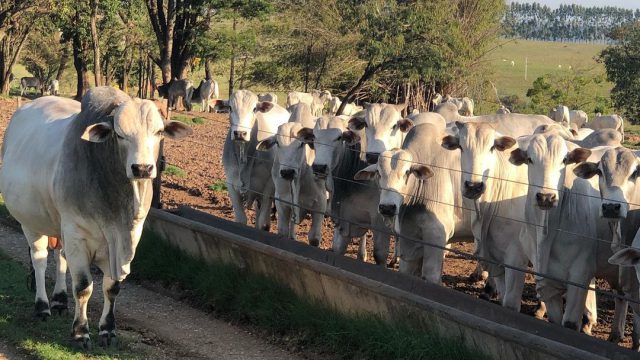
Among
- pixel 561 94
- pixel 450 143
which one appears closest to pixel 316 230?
pixel 450 143

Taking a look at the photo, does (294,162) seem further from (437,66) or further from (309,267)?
(437,66)

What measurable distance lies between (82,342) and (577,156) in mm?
4599

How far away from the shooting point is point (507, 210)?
31.3 ft

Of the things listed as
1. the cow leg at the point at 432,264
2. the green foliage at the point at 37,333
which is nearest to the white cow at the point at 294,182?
the cow leg at the point at 432,264

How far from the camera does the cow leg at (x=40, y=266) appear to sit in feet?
27.8

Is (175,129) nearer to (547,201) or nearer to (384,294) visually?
(384,294)

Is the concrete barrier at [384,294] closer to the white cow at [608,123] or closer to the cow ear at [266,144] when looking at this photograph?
the cow ear at [266,144]

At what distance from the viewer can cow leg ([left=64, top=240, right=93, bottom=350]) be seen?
303 inches

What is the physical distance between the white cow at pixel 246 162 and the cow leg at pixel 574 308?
4.92m

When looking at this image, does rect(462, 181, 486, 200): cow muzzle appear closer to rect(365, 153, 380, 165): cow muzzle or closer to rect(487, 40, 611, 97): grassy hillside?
rect(365, 153, 380, 165): cow muzzle

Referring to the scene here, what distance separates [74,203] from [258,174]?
5.25 meters

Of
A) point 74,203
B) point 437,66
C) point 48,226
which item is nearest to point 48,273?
point 48,226

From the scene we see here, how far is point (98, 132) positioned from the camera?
24.3 feet

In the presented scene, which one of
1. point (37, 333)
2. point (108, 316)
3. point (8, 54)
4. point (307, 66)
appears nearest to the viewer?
point (108, 316)
